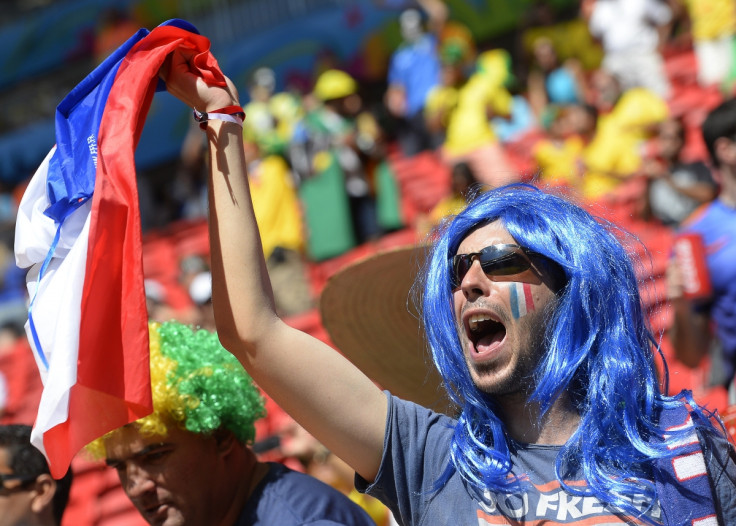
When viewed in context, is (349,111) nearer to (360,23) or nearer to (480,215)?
(360,23)

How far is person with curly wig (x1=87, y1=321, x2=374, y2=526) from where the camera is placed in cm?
229

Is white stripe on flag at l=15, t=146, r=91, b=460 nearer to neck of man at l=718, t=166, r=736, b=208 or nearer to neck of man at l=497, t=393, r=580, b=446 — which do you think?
neck of man at l=497, t=393, r=580, b=446

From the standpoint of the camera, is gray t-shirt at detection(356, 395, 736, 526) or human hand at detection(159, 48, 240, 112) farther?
human hand at detection(159, 48, 240, 112)

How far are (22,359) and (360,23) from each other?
6236 millimetres

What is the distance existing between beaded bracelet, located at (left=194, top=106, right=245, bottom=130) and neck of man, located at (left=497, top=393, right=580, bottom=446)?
73cm

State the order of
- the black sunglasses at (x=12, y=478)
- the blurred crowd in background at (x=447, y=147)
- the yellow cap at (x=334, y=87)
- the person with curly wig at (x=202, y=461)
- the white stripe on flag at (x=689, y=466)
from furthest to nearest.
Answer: the yellow cap at (x=334, y=87) → the blurred crowd in background at (x=447, y=147) → the black sunglasses at (x=12, y=478) → the person with curly wig at (x=202, y=461) → the white stripe on flag at (x=689, y=466)

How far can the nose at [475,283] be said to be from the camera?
71.3 inches

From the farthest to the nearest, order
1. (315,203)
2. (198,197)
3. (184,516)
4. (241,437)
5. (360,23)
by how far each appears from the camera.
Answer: (360,23) → (198,197) → (315,203) → (241,437) → (184,516)

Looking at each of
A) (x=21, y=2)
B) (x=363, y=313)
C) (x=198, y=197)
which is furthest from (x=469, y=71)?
(x=21, y=2)

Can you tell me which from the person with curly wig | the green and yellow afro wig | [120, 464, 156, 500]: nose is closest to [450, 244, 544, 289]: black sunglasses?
the person with curly wig

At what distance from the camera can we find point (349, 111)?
815 cm

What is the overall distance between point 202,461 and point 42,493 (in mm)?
598

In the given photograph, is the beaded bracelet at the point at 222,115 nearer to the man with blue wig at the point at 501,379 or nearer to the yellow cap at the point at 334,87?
the man with blue wig at the point at 501,379

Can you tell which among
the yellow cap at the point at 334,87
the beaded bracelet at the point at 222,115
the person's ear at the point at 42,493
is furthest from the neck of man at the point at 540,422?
the yellow cap at the point at 334,87
